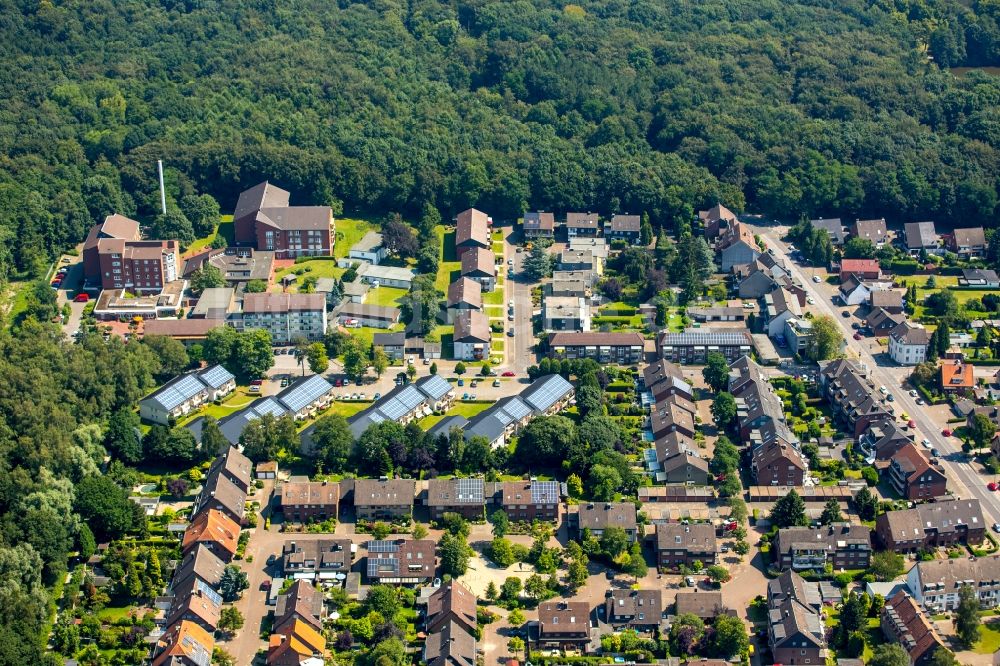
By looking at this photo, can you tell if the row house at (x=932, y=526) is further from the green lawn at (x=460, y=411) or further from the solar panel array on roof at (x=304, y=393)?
the solar panel array on roof at (x=304, y=393)

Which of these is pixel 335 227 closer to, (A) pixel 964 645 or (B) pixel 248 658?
(B) pixel 248 658

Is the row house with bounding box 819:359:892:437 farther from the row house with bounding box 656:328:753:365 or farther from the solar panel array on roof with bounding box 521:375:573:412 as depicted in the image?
the solar panel array on roof with bounding box 521:375:573:412

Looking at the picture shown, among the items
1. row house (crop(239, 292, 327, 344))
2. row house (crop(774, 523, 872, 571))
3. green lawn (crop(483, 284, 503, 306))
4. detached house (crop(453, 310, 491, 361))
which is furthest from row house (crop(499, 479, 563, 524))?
green lawn (crop(483, 284, 503, 306))

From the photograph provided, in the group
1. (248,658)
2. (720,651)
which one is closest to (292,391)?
(248,658)

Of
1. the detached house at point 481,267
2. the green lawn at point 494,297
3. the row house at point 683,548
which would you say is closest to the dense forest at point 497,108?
the detached house at point 481,267

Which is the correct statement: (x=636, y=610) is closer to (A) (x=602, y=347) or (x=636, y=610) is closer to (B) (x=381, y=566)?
(B) (x=381, y=566)

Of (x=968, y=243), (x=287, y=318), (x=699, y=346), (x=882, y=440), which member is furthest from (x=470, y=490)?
(x=968, y=243)
